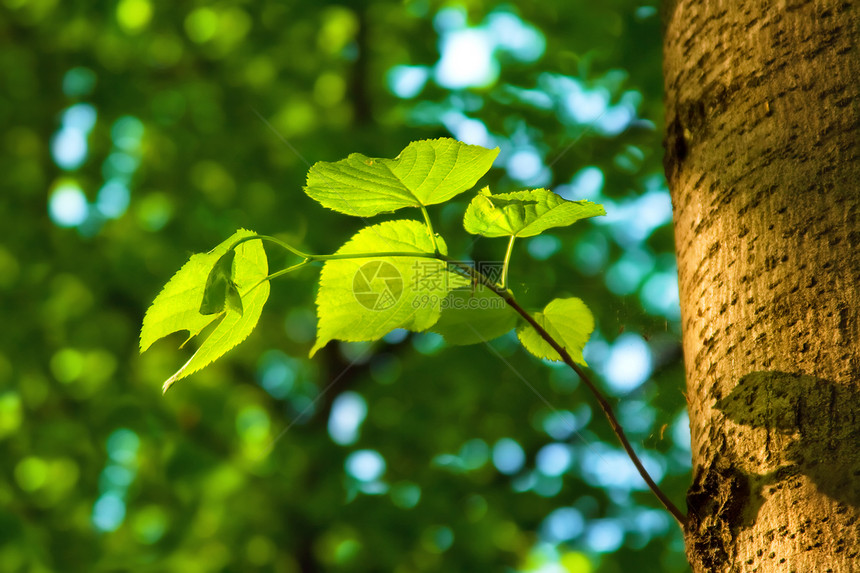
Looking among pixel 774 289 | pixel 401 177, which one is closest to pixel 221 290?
pixel 401 177

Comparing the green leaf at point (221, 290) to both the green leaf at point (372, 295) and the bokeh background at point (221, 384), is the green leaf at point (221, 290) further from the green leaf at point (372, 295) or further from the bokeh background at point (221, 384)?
the bokeh background at point (221, 384)

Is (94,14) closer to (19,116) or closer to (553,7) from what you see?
(19,116)

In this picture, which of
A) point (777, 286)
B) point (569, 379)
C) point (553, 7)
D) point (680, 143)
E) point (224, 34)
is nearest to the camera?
point (777, 286)

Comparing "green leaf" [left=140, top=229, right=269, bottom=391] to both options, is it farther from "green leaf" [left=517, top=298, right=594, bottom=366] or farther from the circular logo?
"green leaf" [left=517, top=298, right=594, bottom=366]

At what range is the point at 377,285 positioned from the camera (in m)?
0.71

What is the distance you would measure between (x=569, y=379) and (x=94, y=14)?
11.3 feet

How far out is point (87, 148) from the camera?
162 inches

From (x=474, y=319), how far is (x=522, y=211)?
7.0 inches

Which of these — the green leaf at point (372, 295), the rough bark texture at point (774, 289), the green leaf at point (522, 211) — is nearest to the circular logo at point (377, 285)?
the green leaf at point (372, 295)

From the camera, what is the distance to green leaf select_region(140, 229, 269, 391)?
597 millimetres

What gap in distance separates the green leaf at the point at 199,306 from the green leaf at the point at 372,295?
0.28ft

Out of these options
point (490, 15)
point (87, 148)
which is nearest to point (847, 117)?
point (490, 15)

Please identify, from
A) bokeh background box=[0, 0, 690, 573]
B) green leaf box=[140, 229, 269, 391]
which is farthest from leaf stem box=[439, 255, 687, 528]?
bokeh background box=[0, 0, 690, 573]

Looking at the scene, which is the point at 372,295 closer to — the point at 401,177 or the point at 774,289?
the point at 401,177
